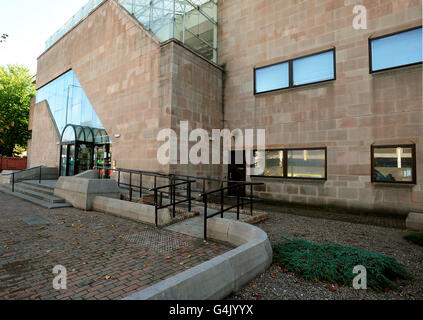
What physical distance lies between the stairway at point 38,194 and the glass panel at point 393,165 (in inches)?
477

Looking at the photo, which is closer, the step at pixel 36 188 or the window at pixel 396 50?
the window at pixel 396 50

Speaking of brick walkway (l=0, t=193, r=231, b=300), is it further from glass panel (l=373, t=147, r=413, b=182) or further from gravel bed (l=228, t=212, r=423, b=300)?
glass panel (l=373, t=147, r=413, b=182)

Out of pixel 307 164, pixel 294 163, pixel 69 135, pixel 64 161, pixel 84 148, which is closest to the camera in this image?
pixel 307 164

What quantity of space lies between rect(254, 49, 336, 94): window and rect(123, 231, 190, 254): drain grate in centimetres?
894

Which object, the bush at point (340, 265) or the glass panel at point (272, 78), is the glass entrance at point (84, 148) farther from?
the bush at point (340, 265)

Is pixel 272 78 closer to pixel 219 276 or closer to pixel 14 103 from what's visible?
pixel 219 276

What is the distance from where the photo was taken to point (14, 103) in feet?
99.6

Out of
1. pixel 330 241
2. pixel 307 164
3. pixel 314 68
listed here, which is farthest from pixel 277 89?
pixel 330 241

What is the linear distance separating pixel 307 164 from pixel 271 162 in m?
1.70

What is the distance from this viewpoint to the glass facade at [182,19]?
11.3 metres

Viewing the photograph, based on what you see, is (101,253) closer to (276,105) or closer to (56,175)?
(276,105)

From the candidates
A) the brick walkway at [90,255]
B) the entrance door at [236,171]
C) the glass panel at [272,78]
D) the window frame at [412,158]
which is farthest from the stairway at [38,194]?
the window frame at [412,158]

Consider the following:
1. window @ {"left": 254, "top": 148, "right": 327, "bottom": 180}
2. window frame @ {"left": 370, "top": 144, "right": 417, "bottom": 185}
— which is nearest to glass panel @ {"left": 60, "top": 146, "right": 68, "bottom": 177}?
window @ {"left": 254, "top": 148, "right": 327, "bottom": 180}
